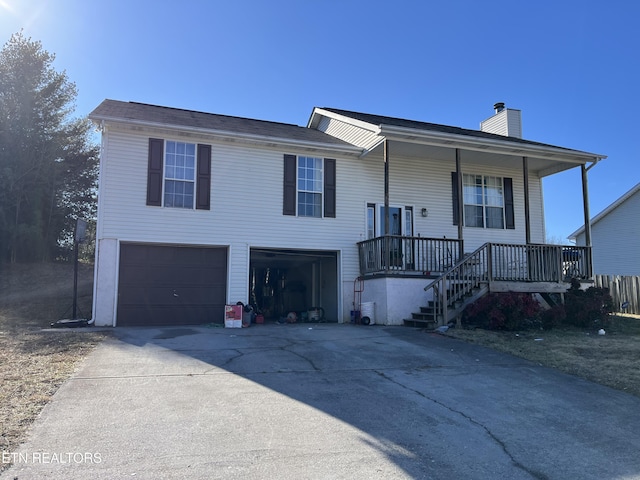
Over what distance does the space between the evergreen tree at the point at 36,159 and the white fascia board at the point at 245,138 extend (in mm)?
10766

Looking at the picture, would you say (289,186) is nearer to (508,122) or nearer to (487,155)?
(487,155)

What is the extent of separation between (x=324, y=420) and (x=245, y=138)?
9.58m

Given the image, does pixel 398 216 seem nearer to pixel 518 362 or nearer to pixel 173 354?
pixel 518 362

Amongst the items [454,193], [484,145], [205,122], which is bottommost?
[454,193]

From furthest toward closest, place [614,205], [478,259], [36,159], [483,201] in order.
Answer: [614,205] < [36,159] < [483,201] < [478,259]

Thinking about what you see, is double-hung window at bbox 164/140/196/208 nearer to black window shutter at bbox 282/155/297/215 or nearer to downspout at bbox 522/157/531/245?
black window shutter at bbox 282/155/297/215

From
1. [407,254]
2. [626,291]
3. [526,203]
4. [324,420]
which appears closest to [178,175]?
[407,254]

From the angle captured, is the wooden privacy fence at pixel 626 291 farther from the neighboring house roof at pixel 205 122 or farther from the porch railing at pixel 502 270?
the neighboring house roof at pixel 205 122

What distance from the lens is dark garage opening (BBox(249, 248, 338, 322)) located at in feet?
47.7

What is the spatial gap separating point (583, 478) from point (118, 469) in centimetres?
358

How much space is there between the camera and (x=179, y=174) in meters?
12.6

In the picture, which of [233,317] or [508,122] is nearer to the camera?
[233,317]

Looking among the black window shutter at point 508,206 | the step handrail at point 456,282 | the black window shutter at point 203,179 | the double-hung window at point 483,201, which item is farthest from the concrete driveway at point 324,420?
the black window shutter at point 508,206

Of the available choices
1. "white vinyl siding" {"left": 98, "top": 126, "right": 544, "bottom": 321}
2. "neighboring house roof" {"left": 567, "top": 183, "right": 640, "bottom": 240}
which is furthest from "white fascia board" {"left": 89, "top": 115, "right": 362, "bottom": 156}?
"neighboring house roof" {"left": 567, "top": 183, "right": 640, "bottom": 240}
